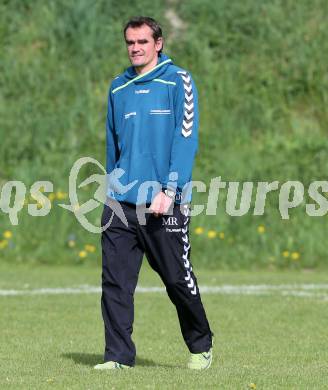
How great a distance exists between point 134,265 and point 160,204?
1.59 feet

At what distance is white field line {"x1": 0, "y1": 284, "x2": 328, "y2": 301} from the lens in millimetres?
13484

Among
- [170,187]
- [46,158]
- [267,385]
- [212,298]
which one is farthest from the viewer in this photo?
[46,158]

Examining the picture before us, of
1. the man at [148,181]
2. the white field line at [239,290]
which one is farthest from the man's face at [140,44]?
the white field line at [239,290]

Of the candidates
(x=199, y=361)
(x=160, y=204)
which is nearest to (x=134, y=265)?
(x=160, y=204)

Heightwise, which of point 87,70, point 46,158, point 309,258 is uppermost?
point 87,70

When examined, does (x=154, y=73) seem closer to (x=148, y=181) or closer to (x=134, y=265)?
(x=148, y=181)

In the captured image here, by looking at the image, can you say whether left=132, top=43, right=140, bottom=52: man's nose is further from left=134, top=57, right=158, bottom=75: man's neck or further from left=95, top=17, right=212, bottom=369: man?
left=134, top=57, right=158, bottom=75: man's neck

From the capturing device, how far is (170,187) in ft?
24.2

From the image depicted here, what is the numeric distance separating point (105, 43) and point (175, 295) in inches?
536

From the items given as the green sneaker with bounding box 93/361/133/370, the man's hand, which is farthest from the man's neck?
the green sneaker with bounding box 93/361/133/370

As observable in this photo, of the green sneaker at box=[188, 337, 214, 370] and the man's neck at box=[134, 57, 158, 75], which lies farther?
the green sneaker at box=[188, 337, 214, 370]

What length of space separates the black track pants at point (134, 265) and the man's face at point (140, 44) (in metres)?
0.90

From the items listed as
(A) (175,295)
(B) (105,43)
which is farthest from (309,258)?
(A) (175,295)

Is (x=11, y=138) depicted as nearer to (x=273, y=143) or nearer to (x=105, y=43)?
(x=105, y=43)
